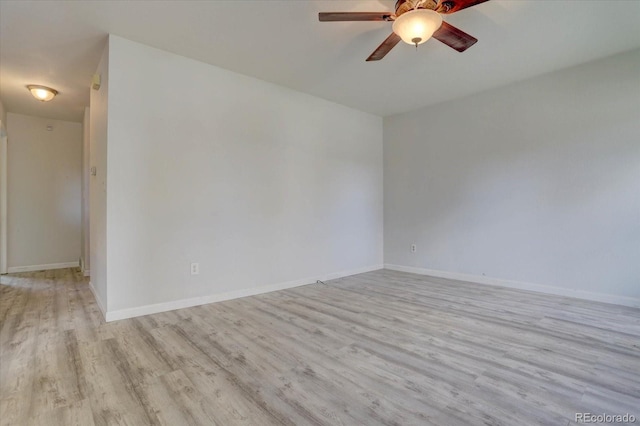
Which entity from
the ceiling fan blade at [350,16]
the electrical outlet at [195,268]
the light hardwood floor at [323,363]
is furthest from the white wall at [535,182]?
the electrical outlet at [195,268]

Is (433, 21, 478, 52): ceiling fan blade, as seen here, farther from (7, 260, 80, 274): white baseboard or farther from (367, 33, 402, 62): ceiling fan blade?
(7, 260, 80, 274): white baseboard

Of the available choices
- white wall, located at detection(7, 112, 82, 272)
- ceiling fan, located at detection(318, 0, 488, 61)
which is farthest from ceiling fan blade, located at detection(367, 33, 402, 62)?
white wall, located at detection(7, 112, 82, 272)

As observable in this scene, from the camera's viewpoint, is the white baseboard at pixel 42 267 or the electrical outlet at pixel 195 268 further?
the white baseboard at pixel 42 267

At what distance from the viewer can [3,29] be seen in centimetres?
269

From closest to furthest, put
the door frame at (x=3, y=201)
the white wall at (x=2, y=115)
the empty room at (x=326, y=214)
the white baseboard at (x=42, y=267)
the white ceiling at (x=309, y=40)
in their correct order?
the empty room at (x=326, y=214), the white ceiling at (x=309, y=40), the white wall at (x=2, y=115), the door frame at (x=3, y=201), the white baseboard at (x=42, y=267)

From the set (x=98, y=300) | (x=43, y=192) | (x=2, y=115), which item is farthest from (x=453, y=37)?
(x=43, y=192)

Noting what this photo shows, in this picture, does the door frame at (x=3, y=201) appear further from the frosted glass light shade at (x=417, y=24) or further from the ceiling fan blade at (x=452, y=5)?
the ceiling fan blade at (x=452, y=5)

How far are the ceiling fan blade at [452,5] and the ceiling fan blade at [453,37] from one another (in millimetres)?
113

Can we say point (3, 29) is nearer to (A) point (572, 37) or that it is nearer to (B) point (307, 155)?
(B) point (307, 155)

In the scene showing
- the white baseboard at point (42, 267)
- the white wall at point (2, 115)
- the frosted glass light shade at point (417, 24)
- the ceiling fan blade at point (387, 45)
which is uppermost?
the white wall at point (2, 115)

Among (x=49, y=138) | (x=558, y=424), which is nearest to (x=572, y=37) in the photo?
(x=558, y=424)

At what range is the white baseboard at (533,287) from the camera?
128 inches

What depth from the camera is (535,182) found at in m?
3.81

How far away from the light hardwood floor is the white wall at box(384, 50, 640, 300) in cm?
60
